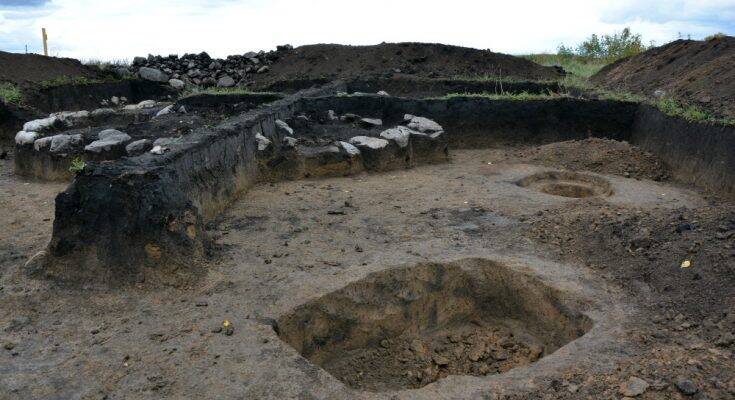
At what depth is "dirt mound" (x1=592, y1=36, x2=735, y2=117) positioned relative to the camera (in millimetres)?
8320

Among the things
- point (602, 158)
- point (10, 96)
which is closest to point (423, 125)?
point (602, 158)

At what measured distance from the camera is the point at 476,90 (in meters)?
12.1

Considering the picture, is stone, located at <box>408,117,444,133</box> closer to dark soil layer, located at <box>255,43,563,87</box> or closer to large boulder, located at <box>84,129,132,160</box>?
large boulder, located at <box>84,129,132,160</box>

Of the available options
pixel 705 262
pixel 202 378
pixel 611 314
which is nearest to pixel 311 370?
pixel 202 378

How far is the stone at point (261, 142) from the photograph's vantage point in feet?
23.1

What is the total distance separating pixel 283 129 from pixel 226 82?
22.1 ft

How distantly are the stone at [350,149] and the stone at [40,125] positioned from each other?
3.79 meters

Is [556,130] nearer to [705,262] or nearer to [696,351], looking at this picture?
[705,262]

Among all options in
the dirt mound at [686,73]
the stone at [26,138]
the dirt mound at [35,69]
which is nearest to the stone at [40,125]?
the stone at [26,138]

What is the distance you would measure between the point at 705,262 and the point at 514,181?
323 cm

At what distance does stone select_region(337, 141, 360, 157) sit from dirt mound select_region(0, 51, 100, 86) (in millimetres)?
7438

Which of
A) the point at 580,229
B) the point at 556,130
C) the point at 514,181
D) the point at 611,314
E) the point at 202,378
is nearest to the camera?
the point at 202,378

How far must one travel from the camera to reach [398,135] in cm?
792

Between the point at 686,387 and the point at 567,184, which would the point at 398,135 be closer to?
the point at 567,184
